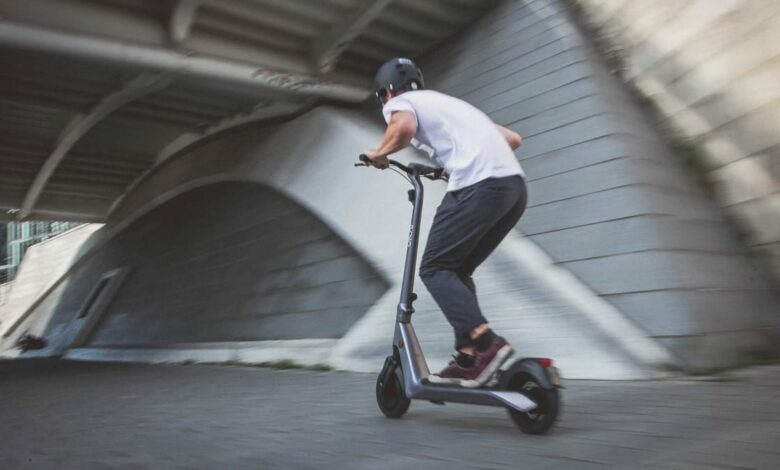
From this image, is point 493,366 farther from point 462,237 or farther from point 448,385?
point 462,237

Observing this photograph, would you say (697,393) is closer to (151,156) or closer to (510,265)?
(510,265)

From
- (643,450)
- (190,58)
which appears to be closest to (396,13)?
(190,58)

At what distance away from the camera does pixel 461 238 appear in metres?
3.19

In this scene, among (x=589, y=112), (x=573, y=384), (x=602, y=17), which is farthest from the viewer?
(x=602, y=17)

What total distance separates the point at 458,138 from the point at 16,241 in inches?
1563

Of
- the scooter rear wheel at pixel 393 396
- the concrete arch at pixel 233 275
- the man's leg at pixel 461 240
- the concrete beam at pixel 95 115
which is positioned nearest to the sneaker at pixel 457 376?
the man's leg at pixel 461 240

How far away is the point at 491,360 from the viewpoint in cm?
298

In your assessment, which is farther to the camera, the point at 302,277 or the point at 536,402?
the point at 302,277

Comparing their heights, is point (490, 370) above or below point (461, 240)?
below

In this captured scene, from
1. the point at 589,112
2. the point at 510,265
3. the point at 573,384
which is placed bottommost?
the point at 573,384

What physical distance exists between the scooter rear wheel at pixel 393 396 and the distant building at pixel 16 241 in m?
34.3

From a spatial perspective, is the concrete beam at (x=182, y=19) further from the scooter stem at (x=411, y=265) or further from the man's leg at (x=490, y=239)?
the man's leg at (x=490, y=239)

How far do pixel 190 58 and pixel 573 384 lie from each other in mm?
7186

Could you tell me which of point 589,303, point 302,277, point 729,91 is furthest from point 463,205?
point 302,277
